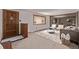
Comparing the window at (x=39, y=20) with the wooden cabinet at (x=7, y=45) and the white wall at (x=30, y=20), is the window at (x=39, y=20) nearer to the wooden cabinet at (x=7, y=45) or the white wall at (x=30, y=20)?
the white wall at (x=30, y=20)

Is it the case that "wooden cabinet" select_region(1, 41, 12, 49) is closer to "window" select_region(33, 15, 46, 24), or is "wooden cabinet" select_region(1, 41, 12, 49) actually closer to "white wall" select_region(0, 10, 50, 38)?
"white wall" select_region(0, 10, 50, 38)

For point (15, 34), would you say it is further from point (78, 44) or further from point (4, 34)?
point (78, 44)

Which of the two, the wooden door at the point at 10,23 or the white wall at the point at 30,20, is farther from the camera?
the white wall at the point at 30,20

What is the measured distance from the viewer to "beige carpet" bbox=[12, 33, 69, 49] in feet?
6.53

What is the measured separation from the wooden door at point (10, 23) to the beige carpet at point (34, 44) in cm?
20

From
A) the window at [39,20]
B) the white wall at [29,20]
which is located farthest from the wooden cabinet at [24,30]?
the window at [39,20]

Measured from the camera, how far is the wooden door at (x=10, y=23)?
75.1 inches

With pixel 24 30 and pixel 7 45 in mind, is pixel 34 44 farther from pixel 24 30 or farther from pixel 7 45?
pixel 7 45

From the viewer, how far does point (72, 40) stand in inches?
80.0

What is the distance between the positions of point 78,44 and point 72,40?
0.13 meters

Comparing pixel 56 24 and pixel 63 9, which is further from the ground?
pixel 63 9

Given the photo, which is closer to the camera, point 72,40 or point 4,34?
point 4,34
